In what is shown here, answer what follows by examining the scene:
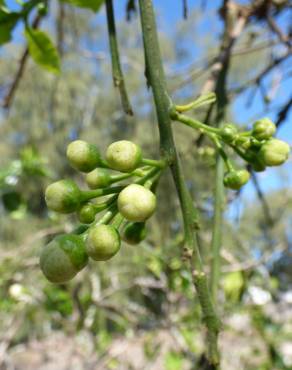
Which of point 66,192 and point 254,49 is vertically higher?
point 66,192

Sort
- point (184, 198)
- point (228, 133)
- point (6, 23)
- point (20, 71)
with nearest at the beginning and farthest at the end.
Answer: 1. point (184, 198)
2. point (228, 133)
3. point (6, 23)
4. point (20, 71)

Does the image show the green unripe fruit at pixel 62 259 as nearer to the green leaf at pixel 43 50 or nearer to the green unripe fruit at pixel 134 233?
the green unripe fruit at pixel 134 233

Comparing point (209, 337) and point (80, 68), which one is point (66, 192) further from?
point (80, 68)

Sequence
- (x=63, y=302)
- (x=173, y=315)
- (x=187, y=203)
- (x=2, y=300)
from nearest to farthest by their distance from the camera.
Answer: (x=187, y=203) → (x=63, y=302) → (x=2, y=300) → (x=173, y=315)

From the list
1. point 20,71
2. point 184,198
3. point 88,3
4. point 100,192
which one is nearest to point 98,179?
point 100,192

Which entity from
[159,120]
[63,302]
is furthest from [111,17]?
[63,302]

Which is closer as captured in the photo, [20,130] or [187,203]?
[187,203]

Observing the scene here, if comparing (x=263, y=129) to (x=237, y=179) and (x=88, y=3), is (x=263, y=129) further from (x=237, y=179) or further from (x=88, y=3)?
(x=88, y=3)
